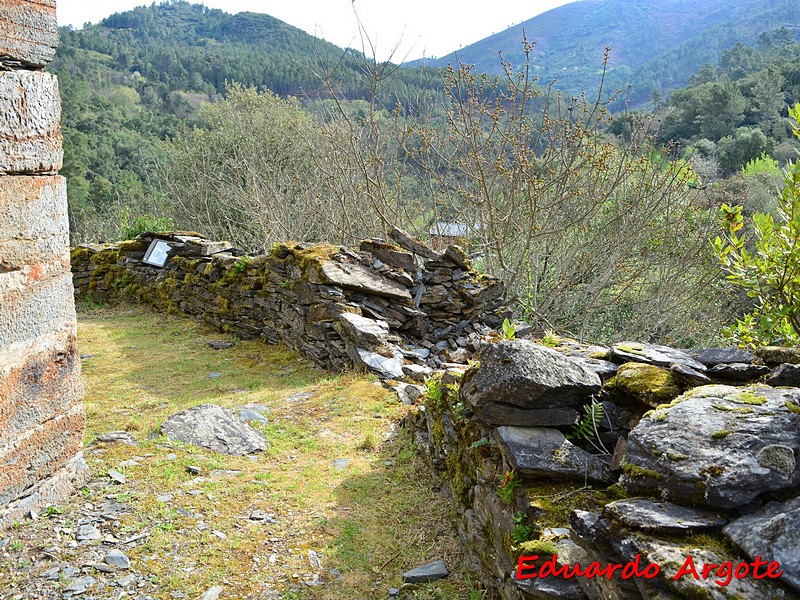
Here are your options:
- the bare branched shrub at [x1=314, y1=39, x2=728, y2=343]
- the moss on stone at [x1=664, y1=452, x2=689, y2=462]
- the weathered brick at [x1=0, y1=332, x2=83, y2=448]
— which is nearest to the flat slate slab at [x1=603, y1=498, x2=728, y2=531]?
the moss on stone at [x1=664, y1=452, x2=689, y2=462]

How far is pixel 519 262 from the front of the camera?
8844 millimetres

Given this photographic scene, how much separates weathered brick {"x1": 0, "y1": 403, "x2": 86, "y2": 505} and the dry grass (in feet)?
0.82

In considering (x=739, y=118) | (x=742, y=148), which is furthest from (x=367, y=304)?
(x=739, y=118)

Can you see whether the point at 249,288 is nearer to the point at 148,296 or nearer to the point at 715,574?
the point at 148,296

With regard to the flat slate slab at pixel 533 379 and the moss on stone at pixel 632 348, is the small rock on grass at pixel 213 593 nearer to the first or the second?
the flat slate slab at pixel 533 379

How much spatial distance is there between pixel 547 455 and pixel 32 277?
3.03 metres

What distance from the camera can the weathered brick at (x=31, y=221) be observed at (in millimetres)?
3465

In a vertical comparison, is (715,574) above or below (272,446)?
above

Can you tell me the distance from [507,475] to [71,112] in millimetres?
40890

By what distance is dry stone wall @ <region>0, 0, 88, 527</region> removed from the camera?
136 inches

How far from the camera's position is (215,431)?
5.22 m

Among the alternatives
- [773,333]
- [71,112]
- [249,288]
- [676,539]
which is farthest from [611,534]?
Result: [71,112]

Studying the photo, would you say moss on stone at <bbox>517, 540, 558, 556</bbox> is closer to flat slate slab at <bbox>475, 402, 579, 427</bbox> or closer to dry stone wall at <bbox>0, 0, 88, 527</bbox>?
flat slate slab at <bbox>475, 402, 579, 427</bbox>

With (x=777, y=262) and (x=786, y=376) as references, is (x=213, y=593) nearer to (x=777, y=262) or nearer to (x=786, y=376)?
(x=786, y=376)
